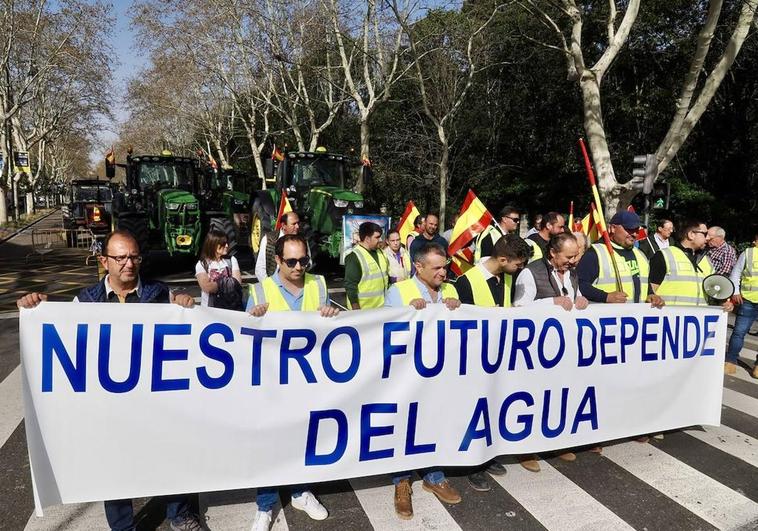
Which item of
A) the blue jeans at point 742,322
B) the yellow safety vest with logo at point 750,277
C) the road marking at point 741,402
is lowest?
the road marking at point 741,402

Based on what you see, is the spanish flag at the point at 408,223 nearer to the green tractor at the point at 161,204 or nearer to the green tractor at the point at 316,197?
the green tractor at the point at 316,197

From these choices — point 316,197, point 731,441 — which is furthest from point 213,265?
point 316,197

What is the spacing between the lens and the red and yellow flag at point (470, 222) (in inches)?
255

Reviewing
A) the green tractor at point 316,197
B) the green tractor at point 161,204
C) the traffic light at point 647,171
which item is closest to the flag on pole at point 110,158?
the green tractor at point 161,204

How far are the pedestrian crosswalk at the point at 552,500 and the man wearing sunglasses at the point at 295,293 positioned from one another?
93 millimetres

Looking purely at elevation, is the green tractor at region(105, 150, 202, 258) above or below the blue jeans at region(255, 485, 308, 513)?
above

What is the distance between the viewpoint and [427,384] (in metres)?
3.36

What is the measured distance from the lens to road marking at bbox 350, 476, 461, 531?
10.6 ft

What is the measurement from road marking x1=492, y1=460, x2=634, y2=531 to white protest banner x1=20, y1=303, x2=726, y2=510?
0.95 feet

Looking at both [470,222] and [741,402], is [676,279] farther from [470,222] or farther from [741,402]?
[470,222]

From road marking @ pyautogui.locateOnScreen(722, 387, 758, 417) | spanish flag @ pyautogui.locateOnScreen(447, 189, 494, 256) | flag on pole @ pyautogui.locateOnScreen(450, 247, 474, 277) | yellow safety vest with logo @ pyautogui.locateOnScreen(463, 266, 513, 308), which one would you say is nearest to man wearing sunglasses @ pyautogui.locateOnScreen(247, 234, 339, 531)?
→ yellow safety vest with logo @ pyautogui.locateOnScreen(463, 266, 513, 308)

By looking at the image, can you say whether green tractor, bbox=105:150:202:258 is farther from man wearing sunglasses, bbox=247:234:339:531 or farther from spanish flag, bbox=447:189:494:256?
man wearing sunglasses, bbox=247:234:339:531

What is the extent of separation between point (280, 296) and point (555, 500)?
2.21 m

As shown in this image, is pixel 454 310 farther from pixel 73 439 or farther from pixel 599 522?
pixel 73 439
